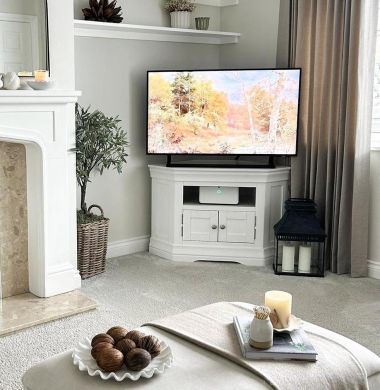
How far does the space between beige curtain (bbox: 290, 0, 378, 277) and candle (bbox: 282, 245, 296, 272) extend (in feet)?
0.99

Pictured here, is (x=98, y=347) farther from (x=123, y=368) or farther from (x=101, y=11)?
(x=101, y=11)

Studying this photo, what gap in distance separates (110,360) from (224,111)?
9.62 ft

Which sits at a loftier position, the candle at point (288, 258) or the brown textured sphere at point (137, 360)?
the brown textured sphere at point (137, 360)

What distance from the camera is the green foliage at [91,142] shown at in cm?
392

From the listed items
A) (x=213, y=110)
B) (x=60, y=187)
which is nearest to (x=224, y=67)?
(x=213, y=110)

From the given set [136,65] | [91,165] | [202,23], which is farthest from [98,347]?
[202,23]

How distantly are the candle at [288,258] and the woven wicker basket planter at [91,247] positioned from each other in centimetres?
127

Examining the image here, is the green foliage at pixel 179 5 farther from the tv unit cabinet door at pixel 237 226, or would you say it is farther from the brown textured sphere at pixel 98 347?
the brown textured sphere at pixel 98 347

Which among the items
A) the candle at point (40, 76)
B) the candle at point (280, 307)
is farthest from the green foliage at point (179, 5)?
the candle at point (280, 307)

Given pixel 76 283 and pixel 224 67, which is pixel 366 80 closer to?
pixel 224 67

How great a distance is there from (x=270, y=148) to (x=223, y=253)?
86 centimetres

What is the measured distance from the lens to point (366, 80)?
403cm

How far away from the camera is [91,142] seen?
394 cm

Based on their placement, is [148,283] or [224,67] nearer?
[148,283]
